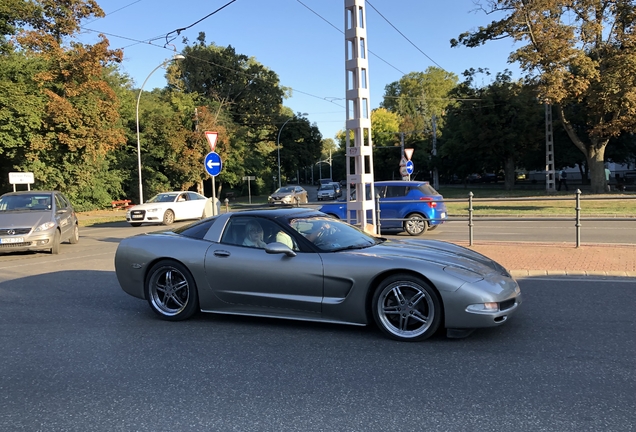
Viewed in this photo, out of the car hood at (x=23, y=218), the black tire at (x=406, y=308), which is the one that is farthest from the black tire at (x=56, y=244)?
the black tire at (x=406, y=308)

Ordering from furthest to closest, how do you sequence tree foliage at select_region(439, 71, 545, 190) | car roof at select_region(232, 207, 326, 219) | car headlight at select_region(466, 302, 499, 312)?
tree foliage at select_region(439, 71, 545, 190) < car roof at select_region(232, 207, 326, 219) < car headlight at select_region(466, 302, 499, 312)

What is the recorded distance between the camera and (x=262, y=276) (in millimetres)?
5480

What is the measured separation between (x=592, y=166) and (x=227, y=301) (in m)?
35.1

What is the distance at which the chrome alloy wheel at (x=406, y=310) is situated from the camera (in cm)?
496

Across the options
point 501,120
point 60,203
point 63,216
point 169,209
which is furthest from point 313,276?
point 501,120

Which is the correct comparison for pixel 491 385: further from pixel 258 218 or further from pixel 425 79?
pixel 425 79

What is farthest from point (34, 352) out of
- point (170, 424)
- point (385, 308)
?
point (385, 308)

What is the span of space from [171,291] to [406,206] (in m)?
9.93

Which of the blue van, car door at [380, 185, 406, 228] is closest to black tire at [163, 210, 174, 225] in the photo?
the blue van

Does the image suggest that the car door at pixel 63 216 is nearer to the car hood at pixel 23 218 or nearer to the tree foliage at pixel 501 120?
the car hood at pixel 23 218

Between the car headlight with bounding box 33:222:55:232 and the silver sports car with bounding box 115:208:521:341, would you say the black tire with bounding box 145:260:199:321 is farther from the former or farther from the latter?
the car headlight with bounding box 33:222:55:232

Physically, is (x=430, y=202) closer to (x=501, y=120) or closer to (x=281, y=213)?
(x=281, y=213)

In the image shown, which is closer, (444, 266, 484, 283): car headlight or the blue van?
(444, 266, 484, 283): car headlight

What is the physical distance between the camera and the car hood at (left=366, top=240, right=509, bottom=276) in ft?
17.0
